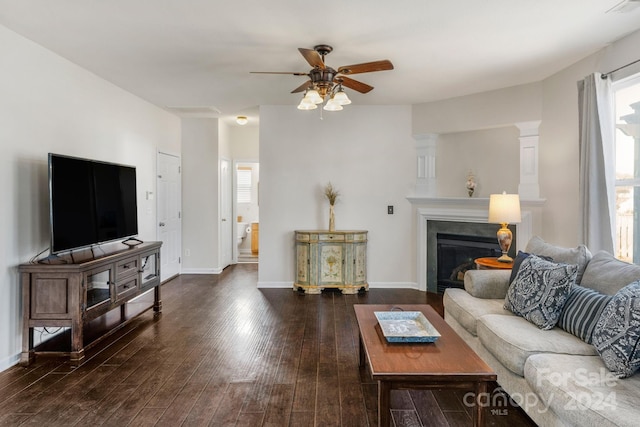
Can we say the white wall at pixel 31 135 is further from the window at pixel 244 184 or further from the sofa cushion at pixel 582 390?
the window at pixel 244 184

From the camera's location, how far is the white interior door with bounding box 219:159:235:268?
6590 mm

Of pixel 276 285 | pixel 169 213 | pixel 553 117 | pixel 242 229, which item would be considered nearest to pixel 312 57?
pixel 553 117

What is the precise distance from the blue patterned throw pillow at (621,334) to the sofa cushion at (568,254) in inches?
27.9

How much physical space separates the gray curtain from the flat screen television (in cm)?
432

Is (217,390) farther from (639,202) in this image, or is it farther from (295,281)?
(639,202)

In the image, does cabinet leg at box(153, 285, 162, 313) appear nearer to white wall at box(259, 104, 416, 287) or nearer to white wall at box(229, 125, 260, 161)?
white wall at box(259, 104, 416, 287)

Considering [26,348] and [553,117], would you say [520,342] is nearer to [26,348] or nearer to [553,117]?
[553,117]

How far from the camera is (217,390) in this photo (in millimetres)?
2523

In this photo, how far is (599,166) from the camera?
3.17 metres

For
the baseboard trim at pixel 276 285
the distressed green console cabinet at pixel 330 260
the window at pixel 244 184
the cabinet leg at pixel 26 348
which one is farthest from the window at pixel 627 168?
the window at pixel 244 184

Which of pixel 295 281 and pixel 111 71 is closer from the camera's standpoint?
pixel 111 71

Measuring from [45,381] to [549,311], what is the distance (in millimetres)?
3414

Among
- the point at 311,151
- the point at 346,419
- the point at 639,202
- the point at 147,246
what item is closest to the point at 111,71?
the point at 147,246

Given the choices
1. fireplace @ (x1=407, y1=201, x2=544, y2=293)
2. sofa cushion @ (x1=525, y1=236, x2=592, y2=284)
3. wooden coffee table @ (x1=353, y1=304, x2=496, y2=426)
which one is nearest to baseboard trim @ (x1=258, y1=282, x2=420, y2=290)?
fireplace @ (x1=407, y1=201, x2=544, y2=293)
